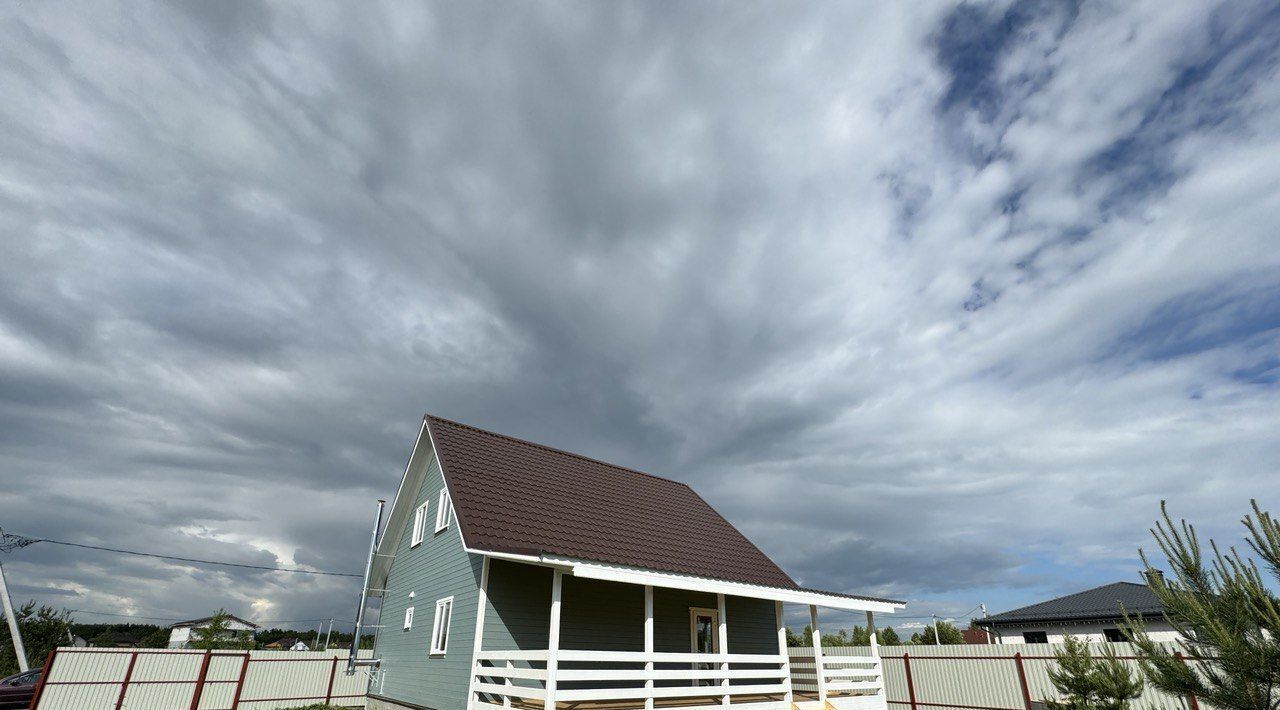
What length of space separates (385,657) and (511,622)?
26.3ft

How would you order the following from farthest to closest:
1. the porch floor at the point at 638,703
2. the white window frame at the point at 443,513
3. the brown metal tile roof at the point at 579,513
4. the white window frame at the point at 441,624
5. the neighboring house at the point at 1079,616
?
1. the neighboring house at the point at 1079,616
2. the white window frame at the point at 443,513
3. the white window frame at the point at 441,624
4. the brown metal tile roof at the point at 579,513
5. the porch floor at the point at 638,703

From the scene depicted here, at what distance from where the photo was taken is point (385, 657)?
1752 cm

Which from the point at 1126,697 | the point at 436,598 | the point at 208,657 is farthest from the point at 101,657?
the point at 1126,697

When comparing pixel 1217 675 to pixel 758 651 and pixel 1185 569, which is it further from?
pixel 758 651

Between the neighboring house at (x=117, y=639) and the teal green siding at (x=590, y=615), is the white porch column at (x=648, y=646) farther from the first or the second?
the neighboring house at (x=117, y=639)

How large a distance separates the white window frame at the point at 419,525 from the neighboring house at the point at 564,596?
0.06 m

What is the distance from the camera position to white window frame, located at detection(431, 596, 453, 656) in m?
13.3

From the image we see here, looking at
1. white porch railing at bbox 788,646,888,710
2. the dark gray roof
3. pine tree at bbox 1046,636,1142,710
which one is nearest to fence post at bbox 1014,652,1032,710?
white porch railing at bbox 788,646,888,710

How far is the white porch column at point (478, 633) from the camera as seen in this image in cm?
1129

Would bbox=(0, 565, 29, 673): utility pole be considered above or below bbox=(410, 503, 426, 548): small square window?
below

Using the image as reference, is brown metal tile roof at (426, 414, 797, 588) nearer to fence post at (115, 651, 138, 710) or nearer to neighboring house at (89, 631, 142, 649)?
fence post at (115, 651, 138, 710)

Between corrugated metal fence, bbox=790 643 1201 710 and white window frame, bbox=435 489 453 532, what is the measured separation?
9.88m

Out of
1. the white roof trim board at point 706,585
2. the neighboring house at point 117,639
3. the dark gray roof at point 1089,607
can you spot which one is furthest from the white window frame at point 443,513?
the neighboring house at point 117,639

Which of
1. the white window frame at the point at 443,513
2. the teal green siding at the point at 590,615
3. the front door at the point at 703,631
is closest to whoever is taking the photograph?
the teal green siding at the point at 590,615
